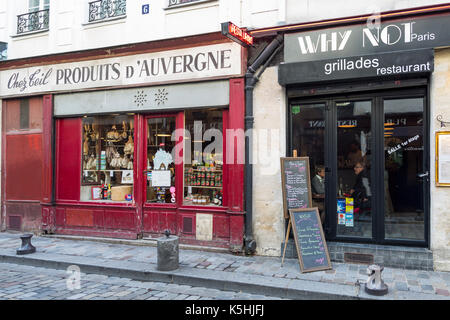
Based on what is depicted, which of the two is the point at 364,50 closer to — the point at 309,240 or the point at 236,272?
the point at 309,240

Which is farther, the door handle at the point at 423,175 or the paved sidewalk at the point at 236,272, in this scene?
the door handle at the point at 423,175

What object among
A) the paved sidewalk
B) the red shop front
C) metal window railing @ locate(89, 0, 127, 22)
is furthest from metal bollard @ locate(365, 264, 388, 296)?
metal window railing @ locate(89, 0, 127, 22)

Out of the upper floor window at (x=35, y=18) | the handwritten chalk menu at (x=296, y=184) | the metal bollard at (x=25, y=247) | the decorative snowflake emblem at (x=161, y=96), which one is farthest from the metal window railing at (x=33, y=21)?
the handwritten chalk menu at (x=296, y=184)

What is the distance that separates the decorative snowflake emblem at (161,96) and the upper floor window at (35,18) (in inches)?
145

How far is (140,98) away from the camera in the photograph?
8.16m

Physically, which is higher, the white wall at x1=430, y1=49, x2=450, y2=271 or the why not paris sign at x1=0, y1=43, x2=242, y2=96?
the why not paris sign at x1=0, y1=43, x2=242, y2=96

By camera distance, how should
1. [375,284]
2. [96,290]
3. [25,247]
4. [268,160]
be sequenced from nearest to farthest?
[375,284] → [96,290] → [268,160] → [25,247]

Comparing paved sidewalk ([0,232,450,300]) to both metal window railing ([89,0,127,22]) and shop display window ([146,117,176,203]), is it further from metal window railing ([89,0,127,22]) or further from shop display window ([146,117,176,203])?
metal window railing ([89,0,127,22])

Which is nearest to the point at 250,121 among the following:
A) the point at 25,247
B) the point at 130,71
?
the point at 130,71

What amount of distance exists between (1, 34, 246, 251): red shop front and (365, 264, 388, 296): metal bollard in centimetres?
267

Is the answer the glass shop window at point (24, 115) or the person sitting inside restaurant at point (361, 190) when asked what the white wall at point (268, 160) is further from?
the glass shop window at point (24, 115)

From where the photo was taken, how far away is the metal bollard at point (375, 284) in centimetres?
491

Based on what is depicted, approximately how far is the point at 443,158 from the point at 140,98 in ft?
18.9

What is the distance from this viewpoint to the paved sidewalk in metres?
5.16
